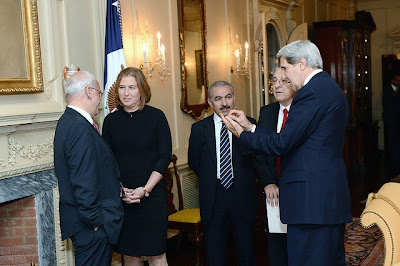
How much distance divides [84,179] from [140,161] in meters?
0.82

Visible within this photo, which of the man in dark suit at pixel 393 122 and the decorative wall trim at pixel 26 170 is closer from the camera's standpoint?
the decorative wall trim at pixel 26 170

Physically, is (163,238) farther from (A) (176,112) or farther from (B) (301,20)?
(B) (301,20)

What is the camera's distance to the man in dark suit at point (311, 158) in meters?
2.91

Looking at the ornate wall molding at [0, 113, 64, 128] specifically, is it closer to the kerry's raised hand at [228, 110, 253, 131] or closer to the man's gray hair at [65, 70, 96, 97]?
the man's gray hair at [65, 70, 96, 97]

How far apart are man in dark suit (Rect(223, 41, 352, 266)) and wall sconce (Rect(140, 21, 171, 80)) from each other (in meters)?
2.59

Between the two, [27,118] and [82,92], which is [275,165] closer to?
[82,92]

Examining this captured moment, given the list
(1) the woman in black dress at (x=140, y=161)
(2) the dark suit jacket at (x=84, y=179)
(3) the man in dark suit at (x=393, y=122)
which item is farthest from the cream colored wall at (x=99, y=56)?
(3) the man in dark suit at (x=393, y=122)

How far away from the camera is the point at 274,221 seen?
3.69m

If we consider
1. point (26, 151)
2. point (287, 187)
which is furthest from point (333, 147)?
point (26, 151)

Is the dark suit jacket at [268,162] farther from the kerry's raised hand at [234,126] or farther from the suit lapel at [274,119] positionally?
the kerry's raised hand at [234,126]

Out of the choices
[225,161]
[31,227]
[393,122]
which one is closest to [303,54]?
[225,161]

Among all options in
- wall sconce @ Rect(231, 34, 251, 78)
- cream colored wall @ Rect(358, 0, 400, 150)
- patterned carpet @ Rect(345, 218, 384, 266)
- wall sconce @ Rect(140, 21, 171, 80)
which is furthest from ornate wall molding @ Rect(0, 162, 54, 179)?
cream colored wall @ Rect(358, 0, 400, 150)

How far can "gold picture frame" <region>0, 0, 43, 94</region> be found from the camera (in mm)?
3660

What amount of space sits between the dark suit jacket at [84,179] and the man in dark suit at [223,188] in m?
0.97
